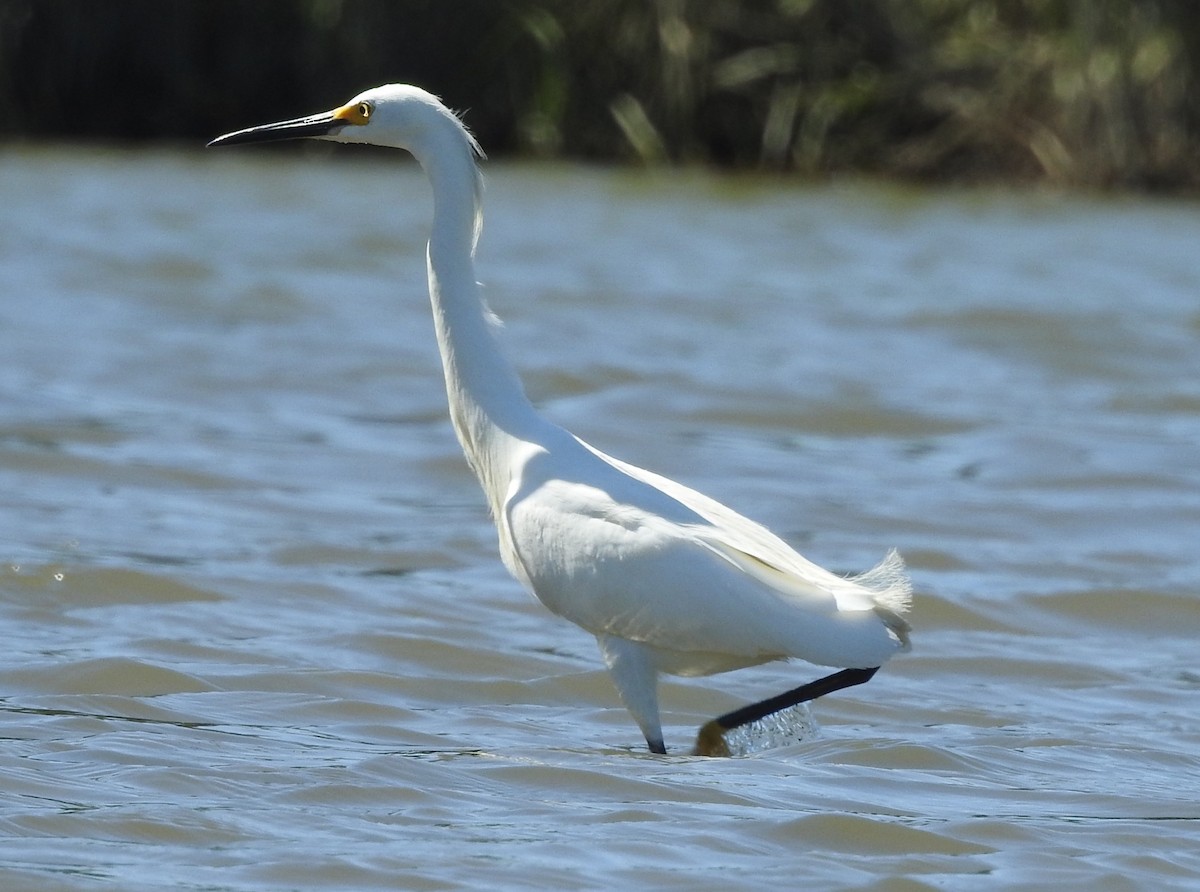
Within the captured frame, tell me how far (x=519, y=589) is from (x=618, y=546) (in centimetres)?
243

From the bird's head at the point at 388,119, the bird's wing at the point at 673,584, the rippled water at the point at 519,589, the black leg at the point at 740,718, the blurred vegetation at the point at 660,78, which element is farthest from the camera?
the blurred vegetation at the point at 660,78

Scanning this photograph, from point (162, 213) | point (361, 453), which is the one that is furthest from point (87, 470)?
point (162, 213)

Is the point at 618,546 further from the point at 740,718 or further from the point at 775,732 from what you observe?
the point at 775,732

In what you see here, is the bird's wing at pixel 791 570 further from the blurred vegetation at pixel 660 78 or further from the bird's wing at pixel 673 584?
the blurred vegetation at pixel 660 78

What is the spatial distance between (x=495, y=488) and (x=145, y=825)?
4.90 ft

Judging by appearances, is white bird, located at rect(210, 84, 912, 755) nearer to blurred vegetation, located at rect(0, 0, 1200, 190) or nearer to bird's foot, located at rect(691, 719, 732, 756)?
bird's foot, located at rect(691, 719, 732, 756)

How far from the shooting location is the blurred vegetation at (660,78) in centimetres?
2022

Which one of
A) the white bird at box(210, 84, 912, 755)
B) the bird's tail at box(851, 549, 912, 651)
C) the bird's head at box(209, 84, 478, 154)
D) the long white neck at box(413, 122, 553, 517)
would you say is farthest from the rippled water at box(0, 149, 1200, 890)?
the bird's head at box(209, 84, 478, 154)

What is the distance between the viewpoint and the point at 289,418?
391 inches

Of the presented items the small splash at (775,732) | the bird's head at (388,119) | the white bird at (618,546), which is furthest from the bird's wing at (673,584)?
the bird's head at (388,119)

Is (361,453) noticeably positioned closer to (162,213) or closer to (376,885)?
(376,885)

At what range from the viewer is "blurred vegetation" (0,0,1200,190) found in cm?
2022

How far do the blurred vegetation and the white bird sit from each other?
50.3 feet

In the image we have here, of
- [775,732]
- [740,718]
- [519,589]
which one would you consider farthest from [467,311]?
[519,589]
